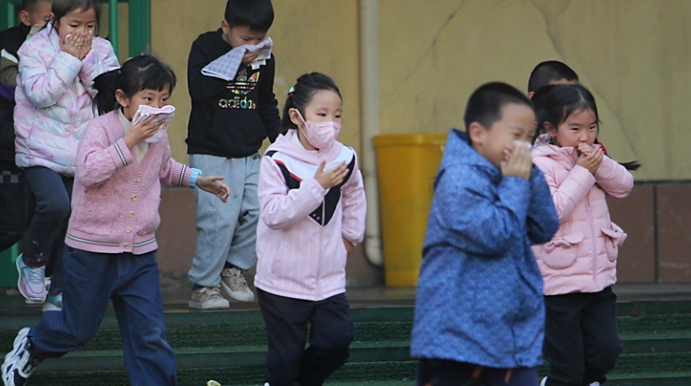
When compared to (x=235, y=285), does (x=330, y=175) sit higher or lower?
higher

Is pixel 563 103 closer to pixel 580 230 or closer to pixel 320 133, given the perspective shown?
pixel 580 230

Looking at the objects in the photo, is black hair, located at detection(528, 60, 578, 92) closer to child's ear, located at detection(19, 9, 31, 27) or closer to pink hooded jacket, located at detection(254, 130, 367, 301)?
pink hooded jacket, located at detection(254, 130, 367, 301)

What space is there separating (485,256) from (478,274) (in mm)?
65

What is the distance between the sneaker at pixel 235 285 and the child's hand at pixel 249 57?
1.23 metres

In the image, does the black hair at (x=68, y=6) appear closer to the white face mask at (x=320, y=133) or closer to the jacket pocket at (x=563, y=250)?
the white face mask at (x=320, y=133)

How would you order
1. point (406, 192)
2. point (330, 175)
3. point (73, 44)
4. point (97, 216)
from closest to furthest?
point (330, 175) < point (97, 216) < point (73, 44) < point (406, 192)

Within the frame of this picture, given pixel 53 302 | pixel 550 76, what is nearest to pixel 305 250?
pixel 53 302

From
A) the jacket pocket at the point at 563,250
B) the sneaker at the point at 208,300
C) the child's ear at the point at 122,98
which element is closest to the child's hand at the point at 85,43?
the child's ear at the point at 122,98

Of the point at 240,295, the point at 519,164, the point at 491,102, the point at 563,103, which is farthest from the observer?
the point at 240,295

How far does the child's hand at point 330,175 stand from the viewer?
4.37 meters

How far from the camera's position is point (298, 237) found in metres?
4.57

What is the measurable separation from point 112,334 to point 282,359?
1.40m

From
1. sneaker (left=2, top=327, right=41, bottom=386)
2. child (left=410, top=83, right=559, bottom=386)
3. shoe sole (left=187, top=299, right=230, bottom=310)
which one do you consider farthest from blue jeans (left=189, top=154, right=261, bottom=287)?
child (left=410, top=83, right=559, bottom=386)

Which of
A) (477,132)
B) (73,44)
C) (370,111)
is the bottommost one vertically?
(477,132)
